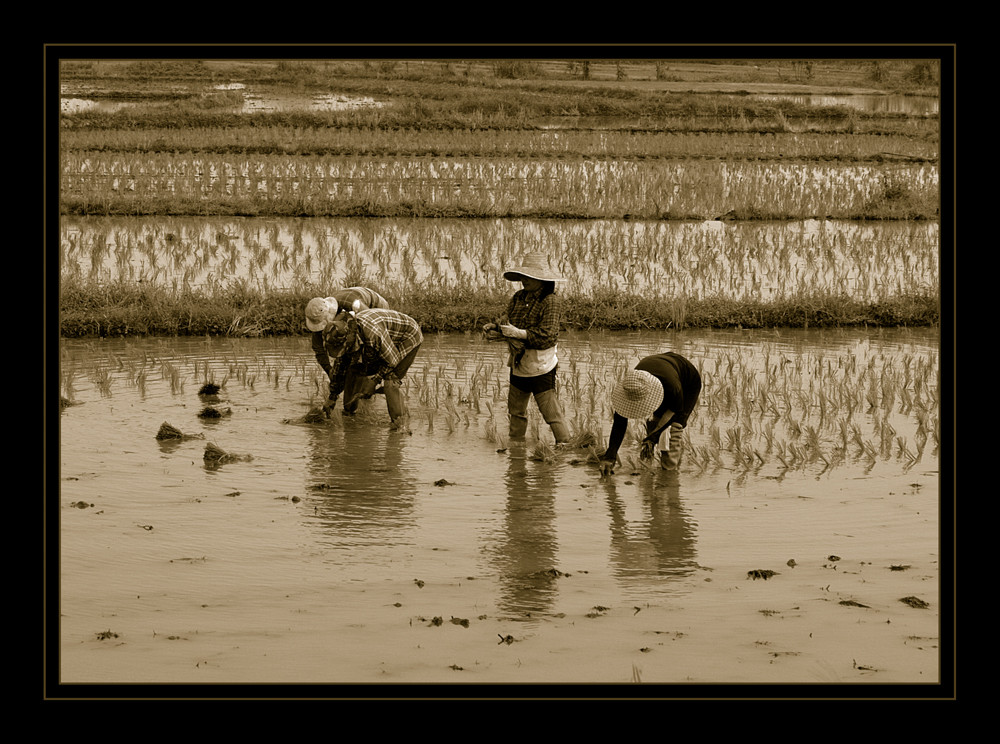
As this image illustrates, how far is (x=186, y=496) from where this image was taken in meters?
5.05

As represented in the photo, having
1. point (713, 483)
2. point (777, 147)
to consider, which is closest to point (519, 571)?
point (713, 483)

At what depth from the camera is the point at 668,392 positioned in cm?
517

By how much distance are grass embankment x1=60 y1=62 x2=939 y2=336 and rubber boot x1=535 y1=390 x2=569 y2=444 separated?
2.54m

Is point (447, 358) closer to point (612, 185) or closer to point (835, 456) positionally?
point (835, 456)

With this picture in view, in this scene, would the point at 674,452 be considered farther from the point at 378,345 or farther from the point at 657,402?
the point at 378,345

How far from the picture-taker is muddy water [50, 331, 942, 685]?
3.51 metres

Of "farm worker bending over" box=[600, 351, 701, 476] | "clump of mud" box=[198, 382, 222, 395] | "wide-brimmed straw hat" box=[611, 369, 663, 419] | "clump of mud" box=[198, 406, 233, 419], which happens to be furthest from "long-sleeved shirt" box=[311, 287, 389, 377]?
"wide-brimmed straw hat" box=[611, 369, 663, 419]

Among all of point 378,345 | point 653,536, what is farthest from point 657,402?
point 378,345

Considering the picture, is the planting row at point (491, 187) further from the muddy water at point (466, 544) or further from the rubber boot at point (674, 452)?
the rubber boot at point (674, 452)

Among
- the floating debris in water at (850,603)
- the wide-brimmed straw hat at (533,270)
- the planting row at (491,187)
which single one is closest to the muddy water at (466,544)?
the floating debris in water at (850,603)

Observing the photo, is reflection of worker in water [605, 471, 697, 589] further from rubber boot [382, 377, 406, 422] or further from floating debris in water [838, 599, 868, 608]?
rubber boot [382, 377, 406, 422]

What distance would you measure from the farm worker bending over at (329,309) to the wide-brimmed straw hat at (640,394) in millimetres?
1696

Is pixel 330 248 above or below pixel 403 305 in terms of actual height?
above
